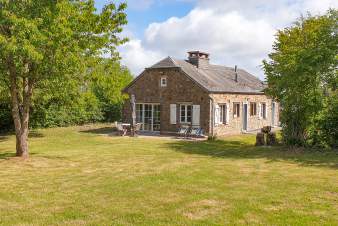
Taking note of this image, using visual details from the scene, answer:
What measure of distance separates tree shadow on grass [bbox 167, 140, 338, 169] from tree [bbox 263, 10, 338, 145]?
138cm

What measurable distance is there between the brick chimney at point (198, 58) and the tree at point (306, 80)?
444 inches

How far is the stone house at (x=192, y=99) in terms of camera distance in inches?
1062

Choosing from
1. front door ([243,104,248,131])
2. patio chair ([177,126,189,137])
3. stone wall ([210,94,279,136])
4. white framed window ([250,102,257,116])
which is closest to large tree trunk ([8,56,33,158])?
patio chair ([177,126,189,137])

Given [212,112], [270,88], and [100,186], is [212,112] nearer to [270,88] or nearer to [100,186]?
[270,88]

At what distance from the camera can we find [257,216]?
25.7 feet

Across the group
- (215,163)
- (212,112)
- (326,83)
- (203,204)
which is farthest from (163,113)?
(203,204)

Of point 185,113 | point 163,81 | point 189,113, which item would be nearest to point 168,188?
point 189,113

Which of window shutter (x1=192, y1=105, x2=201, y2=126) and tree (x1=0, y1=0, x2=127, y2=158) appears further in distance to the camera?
window shutter (x1=192, y1=105, x2=201, y2=126)

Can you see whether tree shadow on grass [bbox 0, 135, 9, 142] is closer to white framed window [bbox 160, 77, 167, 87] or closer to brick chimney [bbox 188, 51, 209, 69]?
white framed window [bbox 160, 77, 167, 87]

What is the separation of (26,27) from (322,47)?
1270cm

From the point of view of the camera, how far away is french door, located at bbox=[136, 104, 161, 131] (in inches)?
1156

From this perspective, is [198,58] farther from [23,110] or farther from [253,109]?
[23,110]

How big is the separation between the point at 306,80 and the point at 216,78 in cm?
1193

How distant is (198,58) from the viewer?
1242 inches
